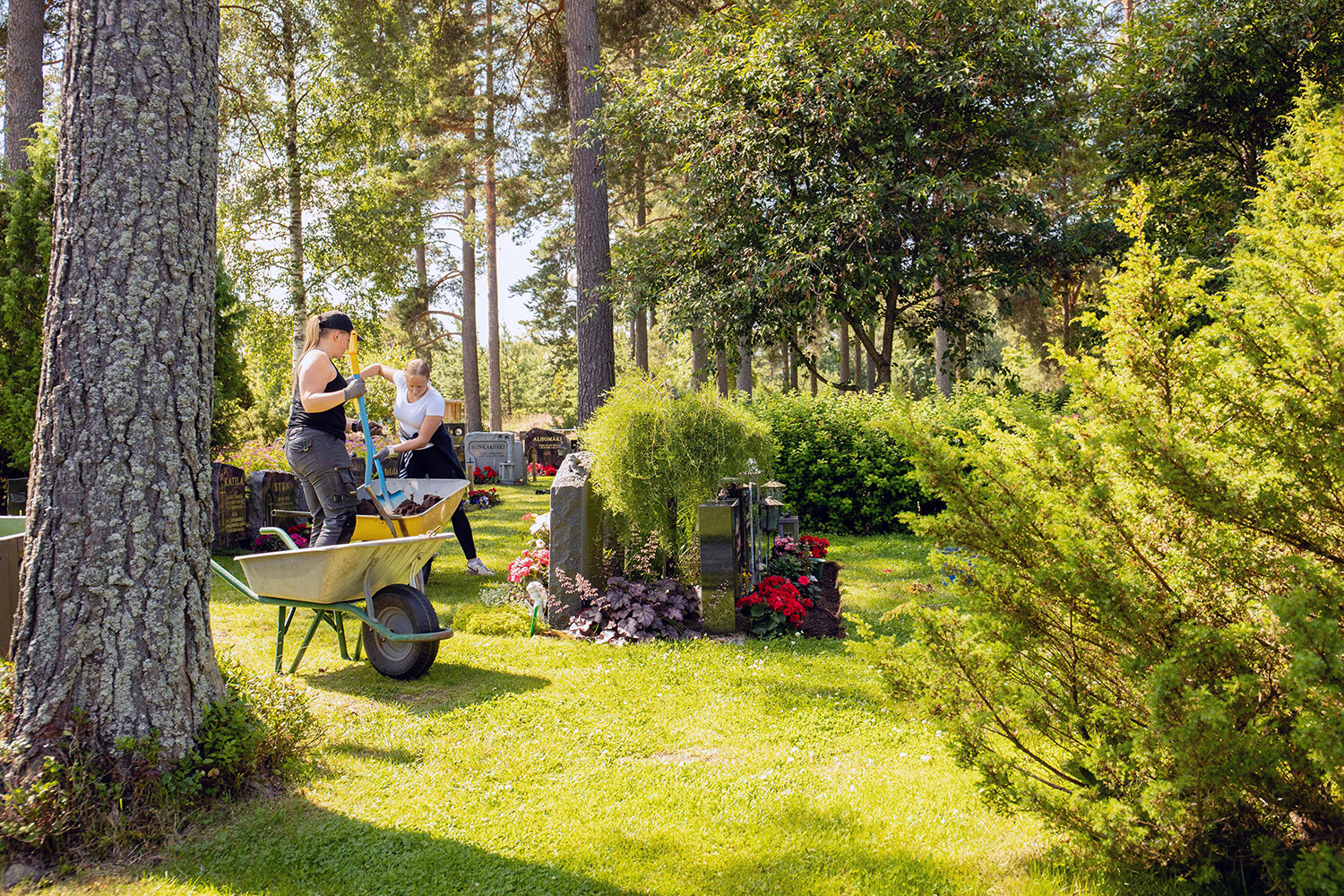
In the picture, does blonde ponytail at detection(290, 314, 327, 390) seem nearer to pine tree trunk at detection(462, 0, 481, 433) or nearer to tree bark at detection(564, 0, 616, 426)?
tree bark at detection(564, 0, 616, 426)

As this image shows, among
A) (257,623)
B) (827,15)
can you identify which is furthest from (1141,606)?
(827,15)

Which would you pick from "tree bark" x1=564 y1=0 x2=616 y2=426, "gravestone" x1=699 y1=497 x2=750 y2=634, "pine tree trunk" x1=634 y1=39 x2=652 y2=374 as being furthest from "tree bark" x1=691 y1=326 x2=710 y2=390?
"gravestone" x1=699 y1=497 x2=750 y2=634

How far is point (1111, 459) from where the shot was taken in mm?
2154

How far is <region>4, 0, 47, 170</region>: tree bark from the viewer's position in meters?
10.2

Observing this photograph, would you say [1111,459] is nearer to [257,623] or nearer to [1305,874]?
[1305,874]

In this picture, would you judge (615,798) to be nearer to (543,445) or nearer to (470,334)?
(543,445)

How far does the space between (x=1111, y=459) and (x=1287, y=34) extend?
12285mm

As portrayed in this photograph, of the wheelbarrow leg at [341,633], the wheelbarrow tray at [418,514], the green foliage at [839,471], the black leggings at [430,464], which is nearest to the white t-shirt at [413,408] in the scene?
the black leggings at [430,464]

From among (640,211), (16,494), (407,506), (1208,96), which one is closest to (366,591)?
(407,506)

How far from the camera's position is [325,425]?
4996mm

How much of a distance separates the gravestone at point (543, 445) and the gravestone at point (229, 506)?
1116cm

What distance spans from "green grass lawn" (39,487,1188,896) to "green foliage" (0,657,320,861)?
11 cm

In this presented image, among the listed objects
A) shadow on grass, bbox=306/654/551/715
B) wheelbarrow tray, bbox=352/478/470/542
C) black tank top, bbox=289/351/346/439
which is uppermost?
black tank top, bbox=289/351/346/439

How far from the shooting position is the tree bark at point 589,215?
9.55m
